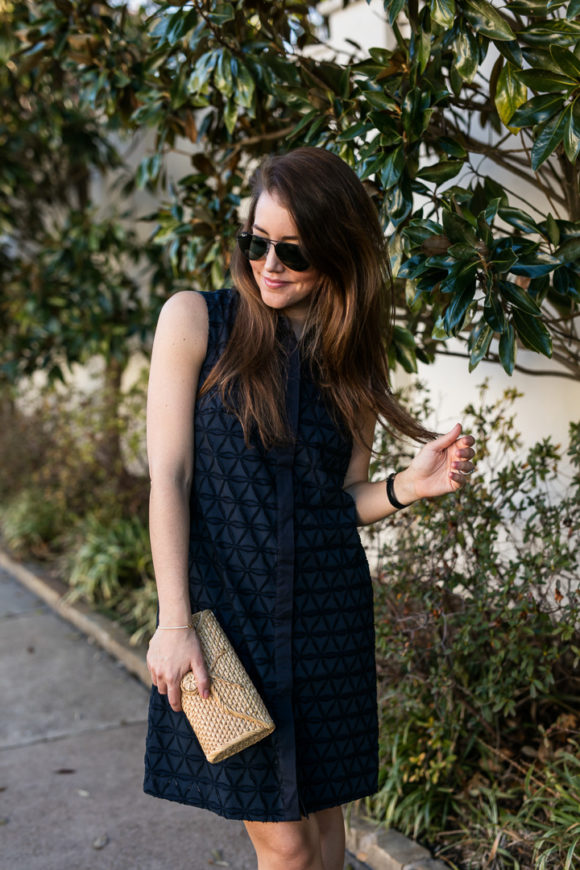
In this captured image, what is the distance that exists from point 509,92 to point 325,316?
0.73 m

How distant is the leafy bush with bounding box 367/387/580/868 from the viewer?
9.70 feet

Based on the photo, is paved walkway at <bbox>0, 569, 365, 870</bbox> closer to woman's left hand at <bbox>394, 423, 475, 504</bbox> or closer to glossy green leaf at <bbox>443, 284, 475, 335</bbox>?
woman's left hand at <bbox>394, 423, 475, 504</bbox>

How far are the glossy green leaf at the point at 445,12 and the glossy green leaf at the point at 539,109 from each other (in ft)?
0.89

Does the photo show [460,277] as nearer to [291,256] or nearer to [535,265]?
[535,265]

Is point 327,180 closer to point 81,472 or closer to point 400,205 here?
point 400,205

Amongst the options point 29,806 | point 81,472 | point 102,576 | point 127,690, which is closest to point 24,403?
point 81,472

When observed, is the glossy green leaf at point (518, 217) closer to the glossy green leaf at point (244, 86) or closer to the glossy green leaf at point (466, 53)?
the glossy green leaf at point (466, 53)

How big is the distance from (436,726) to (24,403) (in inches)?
254

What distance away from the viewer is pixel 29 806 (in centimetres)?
370

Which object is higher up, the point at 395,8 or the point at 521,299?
the point at 395,8

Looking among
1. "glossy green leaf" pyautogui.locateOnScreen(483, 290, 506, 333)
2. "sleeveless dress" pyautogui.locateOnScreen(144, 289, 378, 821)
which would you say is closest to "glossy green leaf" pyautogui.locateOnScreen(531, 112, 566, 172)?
"glossy green leaf" pyautogui.locateOnScreen(483, 290, 506, 333)

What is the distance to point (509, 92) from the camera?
2.23m

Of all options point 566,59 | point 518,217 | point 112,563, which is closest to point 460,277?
point 518,217

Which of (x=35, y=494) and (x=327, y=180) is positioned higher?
(x=327, y=180)
